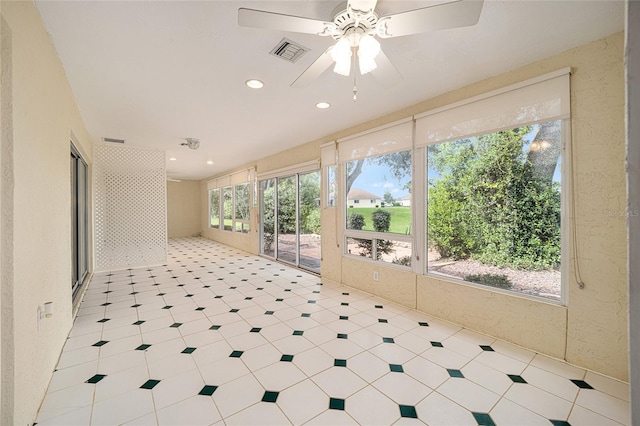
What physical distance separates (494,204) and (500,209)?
0.08 m

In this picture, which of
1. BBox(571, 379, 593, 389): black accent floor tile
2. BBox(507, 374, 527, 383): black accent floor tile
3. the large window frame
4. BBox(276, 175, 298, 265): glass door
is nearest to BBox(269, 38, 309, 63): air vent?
BBox(507, 374, 527, 383): black accent floor tile

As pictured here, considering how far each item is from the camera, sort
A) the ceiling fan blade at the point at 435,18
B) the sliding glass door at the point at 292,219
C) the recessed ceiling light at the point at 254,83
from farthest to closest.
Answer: the sliding glass door at the point at 292,219 < the recessed ceiling light at the point at 254,83 < the ceiling fan blade at the point at 435,18

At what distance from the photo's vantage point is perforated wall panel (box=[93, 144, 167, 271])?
5441mm

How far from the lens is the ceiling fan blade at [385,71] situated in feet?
5.86

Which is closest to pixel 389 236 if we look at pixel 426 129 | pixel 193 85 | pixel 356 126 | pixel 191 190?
pixel 426 129

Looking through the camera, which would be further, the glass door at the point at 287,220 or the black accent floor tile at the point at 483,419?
the glass door at the point at 287,220

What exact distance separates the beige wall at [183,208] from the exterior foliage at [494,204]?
419 inches

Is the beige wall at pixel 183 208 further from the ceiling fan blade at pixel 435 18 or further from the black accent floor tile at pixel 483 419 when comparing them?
the black accent floor tile at pixel 483 419

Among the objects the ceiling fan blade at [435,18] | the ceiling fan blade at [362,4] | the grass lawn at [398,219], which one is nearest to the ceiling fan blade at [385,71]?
the ceiling fan blade at [435,18]

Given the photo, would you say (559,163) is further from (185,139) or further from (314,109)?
(185,139)

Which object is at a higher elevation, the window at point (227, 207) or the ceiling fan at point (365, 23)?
the ceiling fan at point (365, 23)

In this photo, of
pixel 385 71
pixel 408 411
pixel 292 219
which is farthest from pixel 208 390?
pixel 292 219

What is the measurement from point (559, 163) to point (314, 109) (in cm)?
267

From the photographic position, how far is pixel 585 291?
7.28ft
